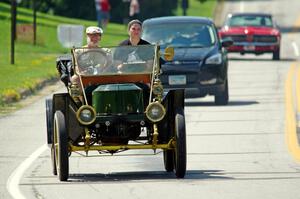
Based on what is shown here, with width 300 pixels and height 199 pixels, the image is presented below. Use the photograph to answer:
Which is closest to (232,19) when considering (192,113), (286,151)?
(192,113)

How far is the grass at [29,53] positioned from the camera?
29.4 m

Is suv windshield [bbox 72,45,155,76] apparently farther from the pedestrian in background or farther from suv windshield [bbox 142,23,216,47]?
the pedestrian in background

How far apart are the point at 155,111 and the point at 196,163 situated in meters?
2.13

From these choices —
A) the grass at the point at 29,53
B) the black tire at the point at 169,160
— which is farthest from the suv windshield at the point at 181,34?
the black tire at the point at 169,160

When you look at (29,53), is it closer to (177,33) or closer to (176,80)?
(177,33)

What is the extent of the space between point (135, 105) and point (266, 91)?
15605 millimetres

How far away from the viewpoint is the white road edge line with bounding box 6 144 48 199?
42.2 feet

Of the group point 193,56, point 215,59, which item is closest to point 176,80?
point 193,56

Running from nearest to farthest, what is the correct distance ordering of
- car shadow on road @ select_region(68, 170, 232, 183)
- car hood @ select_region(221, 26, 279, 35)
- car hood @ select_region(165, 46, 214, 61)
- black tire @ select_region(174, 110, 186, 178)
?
black tire @ select_region(174, 110, 186, 178) < car shadow on road @ select_region(68, 170, 232, 183) < car hood @ select_region(165, 46, 214, 61) < car hood @ select_region(221, 26, 279, 35)

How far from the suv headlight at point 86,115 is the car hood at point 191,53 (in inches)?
464

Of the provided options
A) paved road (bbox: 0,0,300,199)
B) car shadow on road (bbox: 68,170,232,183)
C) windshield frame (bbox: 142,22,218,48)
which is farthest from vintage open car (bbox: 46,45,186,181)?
windshield frame (bbox: 142,22,218,48)

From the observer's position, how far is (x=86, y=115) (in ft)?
46.1

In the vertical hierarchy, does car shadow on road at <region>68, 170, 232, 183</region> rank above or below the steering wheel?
below

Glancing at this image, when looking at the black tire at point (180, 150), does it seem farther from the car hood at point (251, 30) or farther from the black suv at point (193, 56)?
the car hood at point (251, 30)
